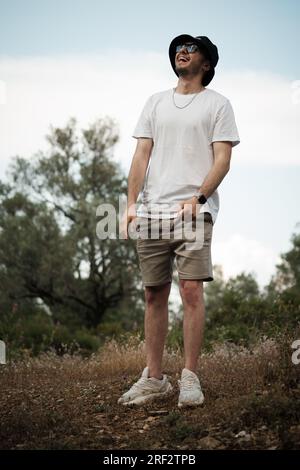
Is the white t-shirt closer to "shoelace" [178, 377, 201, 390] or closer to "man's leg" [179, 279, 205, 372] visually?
"man's leg" [179, 279, 205, 372]

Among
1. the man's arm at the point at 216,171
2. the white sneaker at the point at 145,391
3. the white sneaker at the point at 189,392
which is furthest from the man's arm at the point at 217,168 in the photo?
the white sneaker at the point at 145,391

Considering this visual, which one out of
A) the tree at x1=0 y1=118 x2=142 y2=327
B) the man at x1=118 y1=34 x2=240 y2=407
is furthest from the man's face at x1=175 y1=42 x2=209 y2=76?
the tree at x1=0 y1=118 x2=142 y2=327

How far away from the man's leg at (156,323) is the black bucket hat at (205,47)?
1594mm

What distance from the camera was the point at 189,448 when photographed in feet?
11.8

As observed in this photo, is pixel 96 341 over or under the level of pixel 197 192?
under

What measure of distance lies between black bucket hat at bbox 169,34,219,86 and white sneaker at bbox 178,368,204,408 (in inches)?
85.2

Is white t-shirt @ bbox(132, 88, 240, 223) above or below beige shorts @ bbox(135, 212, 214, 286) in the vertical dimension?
above

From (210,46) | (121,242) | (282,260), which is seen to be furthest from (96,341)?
(282,260)

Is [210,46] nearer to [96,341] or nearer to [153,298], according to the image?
[153,298]

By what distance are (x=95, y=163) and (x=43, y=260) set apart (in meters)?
4.18

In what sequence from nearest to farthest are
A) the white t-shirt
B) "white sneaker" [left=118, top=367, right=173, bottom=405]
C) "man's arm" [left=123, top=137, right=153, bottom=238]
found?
the white t-shirt, "white sneaker" [left=118, top=367, right=173, bottom=405], "man's arm" [left=123, top=137, right=153, bottom=238]

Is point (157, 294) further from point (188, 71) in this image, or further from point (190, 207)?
point (188, 71)

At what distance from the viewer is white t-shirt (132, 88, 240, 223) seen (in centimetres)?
442
